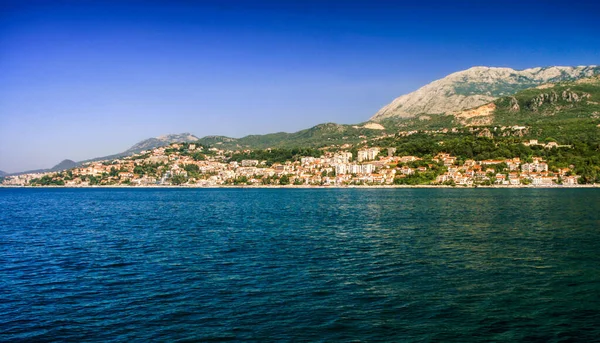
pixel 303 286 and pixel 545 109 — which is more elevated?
pixel 545 109

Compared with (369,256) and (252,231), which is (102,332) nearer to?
(369,256)

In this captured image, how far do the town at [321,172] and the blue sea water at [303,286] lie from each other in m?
82.6

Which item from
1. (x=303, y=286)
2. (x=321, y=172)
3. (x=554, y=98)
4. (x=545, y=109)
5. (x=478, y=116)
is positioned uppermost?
(x=554, y=98)

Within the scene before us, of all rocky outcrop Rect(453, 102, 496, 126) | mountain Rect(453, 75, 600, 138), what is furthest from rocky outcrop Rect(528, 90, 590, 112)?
rocky outcrop Rect(453, 102, 496, 126)

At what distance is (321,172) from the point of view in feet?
452

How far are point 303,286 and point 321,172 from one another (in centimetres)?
12297

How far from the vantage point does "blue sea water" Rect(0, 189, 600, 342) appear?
1093cm

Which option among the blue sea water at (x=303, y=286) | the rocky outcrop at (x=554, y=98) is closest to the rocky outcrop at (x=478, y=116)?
the rocky outcrop at (x=554, y=98)

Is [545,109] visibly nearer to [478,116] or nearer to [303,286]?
[478,116]

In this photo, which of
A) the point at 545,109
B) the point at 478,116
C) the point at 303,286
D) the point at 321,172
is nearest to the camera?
the point at 303,286

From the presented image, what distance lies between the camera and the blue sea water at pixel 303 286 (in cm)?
1093

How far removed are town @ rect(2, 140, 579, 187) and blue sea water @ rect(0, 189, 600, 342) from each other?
271ft

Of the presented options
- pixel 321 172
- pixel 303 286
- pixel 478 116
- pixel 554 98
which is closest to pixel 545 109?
pixel 554 98

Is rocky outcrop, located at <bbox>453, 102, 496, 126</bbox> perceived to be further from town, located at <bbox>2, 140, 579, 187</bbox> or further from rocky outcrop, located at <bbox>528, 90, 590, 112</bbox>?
town, located at <bbox>2, 140, 579, 187</bbox>
